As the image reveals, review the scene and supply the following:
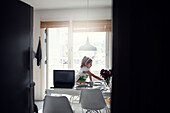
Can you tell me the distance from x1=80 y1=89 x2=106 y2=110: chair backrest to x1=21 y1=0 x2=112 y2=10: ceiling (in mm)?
2347

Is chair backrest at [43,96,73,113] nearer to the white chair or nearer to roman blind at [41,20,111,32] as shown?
the white chair

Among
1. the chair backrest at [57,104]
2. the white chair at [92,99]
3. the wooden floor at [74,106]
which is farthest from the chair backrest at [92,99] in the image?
the wooden floor at [74,106]

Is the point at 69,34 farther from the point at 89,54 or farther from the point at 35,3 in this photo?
the point at 35,3

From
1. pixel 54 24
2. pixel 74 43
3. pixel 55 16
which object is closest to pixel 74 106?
pixel 74 43

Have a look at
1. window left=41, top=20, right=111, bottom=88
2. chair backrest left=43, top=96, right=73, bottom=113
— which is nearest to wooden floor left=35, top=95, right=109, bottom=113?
window left=41, top=20, right=111, bottom=88

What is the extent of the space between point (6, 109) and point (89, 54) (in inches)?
139

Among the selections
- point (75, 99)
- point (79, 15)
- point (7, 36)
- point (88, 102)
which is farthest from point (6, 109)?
point (79, 15)

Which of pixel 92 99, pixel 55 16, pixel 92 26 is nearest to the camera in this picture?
pixel 92 99

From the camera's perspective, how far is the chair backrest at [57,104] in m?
2.17

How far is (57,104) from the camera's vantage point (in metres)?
2.19

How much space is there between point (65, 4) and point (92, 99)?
2681 mm

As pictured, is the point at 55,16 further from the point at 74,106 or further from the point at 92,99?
the point at 92,99

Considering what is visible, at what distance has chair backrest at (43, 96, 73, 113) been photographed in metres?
2.17
